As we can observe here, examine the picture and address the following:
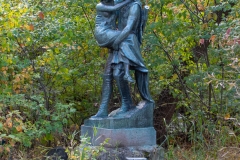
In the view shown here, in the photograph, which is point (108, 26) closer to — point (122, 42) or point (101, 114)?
point (122, 42)

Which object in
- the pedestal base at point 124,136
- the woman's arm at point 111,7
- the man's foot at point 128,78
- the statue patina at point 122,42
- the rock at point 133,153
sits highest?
the woman's arm at point 111,7

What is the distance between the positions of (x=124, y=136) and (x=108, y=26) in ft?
4.80

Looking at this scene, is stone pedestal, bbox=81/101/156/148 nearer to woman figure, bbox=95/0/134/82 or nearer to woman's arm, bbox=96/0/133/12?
woman figure, bbox=95/0/134/82

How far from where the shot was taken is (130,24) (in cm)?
563

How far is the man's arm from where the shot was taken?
5609 mm

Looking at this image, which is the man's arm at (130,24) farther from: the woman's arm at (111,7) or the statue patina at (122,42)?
the woman's arm at (111,7)

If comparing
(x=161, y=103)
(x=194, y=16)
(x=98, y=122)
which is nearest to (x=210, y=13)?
(x=194, y=16)

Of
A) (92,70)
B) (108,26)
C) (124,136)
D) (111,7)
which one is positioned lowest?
(124,136)

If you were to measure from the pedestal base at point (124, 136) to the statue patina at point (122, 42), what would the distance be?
0.35 metres

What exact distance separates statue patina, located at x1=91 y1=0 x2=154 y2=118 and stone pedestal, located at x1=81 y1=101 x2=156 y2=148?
0.55ft

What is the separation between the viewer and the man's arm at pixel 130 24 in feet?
18.4

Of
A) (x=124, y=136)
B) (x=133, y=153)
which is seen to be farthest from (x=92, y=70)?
(x=133, y=153)

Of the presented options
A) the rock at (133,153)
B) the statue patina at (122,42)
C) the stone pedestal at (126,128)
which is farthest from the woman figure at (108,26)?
the rock at (133,153)

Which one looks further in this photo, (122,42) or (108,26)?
(108,26)
